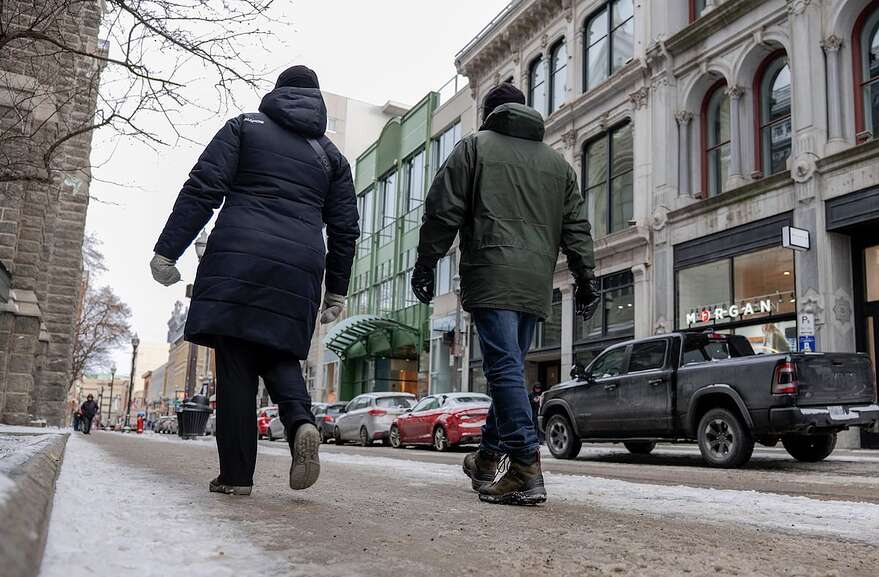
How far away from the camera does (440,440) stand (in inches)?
678

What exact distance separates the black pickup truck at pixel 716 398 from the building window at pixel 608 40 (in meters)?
15.7

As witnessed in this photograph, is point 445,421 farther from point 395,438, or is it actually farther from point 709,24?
point 709,24

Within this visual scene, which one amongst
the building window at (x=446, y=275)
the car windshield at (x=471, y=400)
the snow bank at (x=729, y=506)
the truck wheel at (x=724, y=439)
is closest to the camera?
the snow bank at (x=729, y=506)

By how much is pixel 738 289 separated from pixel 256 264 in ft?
57.8

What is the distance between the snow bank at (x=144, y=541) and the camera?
175 centimetres

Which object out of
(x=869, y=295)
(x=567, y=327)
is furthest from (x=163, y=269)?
(x=567, y=327)

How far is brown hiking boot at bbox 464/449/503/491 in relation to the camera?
436cm

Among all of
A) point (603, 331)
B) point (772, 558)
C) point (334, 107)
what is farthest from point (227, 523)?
point (334, 107)

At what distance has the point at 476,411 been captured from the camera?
17125 millimetres

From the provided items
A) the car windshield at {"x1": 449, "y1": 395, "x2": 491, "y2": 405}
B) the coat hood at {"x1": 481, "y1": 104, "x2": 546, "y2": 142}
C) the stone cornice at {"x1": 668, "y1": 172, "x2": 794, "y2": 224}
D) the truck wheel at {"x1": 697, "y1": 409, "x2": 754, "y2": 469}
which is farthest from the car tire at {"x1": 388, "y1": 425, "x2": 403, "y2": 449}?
the coat hood at {"x1": 481, "y1": 104, "x2": 546, "y2": 142}

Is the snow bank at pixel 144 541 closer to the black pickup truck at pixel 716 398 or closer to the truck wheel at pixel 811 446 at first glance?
the black pickup truck at pixel 716 398

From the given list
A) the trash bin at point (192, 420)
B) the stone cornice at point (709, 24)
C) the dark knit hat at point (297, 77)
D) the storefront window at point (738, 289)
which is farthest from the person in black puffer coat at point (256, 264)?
the trash bin at point (192, 420)

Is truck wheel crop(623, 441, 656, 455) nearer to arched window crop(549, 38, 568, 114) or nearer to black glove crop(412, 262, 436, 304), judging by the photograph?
black glove crop(412, 262, 436, 304)

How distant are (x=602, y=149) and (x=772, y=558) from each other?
2432 centimetres
